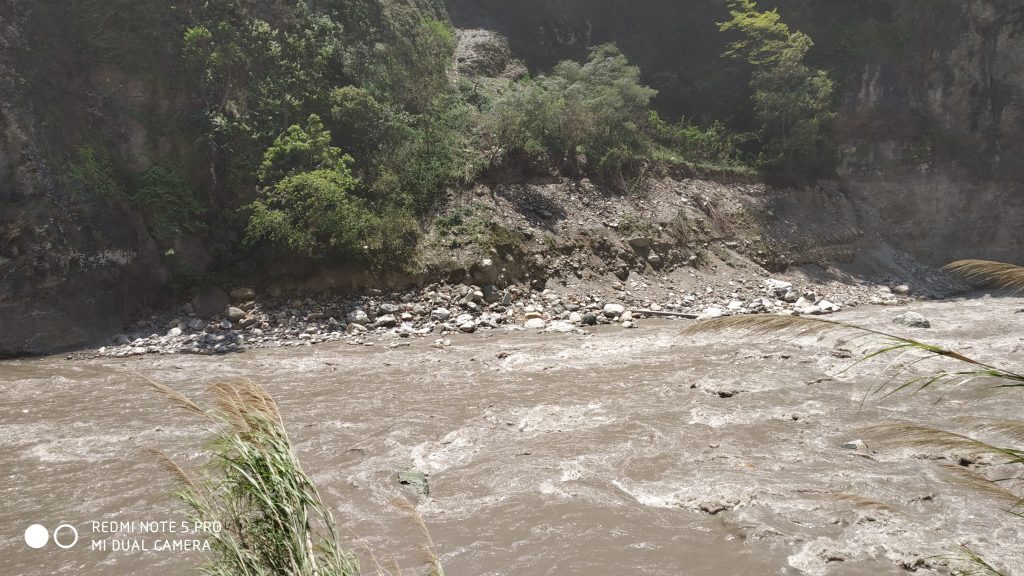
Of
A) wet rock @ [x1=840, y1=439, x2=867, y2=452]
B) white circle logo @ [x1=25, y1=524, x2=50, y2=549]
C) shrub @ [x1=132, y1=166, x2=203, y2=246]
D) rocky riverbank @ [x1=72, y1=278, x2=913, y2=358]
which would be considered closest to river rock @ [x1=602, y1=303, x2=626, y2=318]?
rocky riverbank @ [x1=72, y1=278, x2=913, y2=358]

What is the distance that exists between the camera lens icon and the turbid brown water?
56 mm

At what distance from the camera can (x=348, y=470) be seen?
6262mm

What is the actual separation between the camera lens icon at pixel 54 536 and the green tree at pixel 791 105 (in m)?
23.3

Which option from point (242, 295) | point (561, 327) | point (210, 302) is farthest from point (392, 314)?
point (210, 302)

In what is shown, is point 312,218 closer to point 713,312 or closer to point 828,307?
point 713,312

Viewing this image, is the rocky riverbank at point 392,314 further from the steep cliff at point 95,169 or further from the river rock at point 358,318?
the steep cliff at point 95,169

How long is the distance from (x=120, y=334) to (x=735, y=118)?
23.8m

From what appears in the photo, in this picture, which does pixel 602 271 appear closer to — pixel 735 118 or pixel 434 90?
pixel 434 90

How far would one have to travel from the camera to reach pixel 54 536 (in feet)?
16.4

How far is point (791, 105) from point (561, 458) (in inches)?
805

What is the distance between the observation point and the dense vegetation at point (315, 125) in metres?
14.4

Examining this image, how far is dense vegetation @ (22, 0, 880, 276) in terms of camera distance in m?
14.4

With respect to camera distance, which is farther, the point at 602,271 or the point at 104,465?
the point at 602,271

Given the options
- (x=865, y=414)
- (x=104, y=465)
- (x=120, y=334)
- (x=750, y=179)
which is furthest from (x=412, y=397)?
(x=750, y=179)
